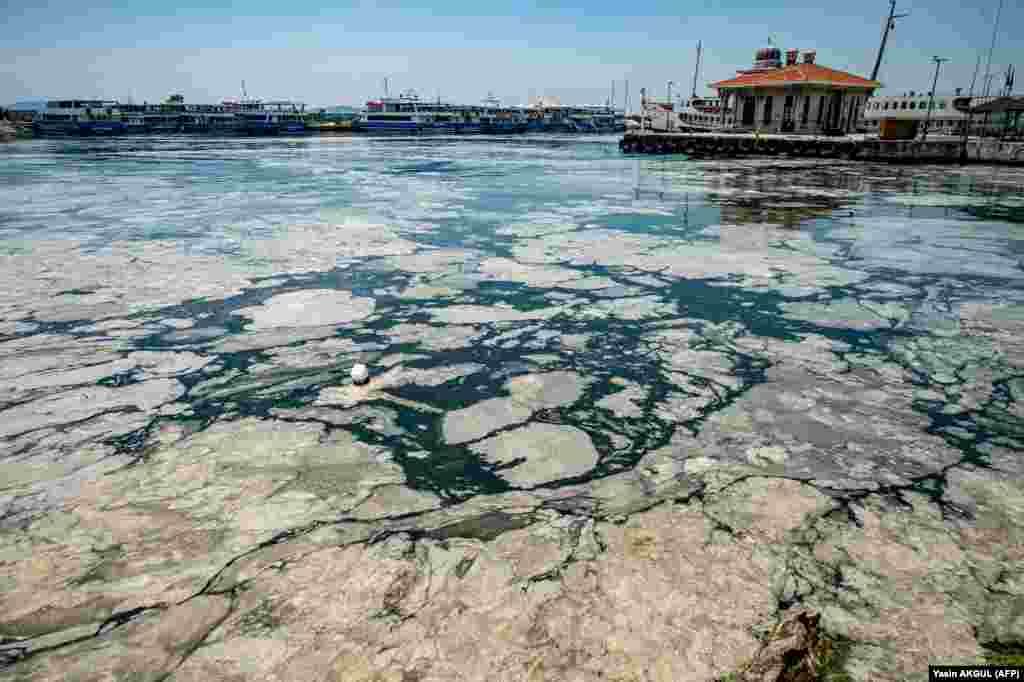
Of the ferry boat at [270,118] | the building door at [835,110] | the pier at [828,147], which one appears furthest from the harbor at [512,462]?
the ferry boat at [270,118]

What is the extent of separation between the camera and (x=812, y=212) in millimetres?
9188

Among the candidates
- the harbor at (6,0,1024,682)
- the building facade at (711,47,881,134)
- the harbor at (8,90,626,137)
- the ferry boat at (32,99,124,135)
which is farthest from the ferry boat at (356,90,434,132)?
the harbor at (6,0,1024,682)

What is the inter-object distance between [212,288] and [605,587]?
4.69m

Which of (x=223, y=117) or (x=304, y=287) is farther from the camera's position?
(x=223, y=117)

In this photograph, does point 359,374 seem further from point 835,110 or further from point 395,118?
point 395,118

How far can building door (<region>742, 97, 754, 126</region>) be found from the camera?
91.3 ft

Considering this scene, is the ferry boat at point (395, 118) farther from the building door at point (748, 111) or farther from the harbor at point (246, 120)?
the building door at point (748, 111)

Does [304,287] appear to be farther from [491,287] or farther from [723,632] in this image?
[723,632]

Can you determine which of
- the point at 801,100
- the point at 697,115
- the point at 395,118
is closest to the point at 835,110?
the point at 801,100

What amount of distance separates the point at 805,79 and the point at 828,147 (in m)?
5.07

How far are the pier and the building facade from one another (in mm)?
1816

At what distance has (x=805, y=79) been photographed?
990 inches

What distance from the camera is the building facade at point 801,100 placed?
84.3 ft

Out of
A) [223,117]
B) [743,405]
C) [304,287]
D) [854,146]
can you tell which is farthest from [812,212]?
[223,117]
